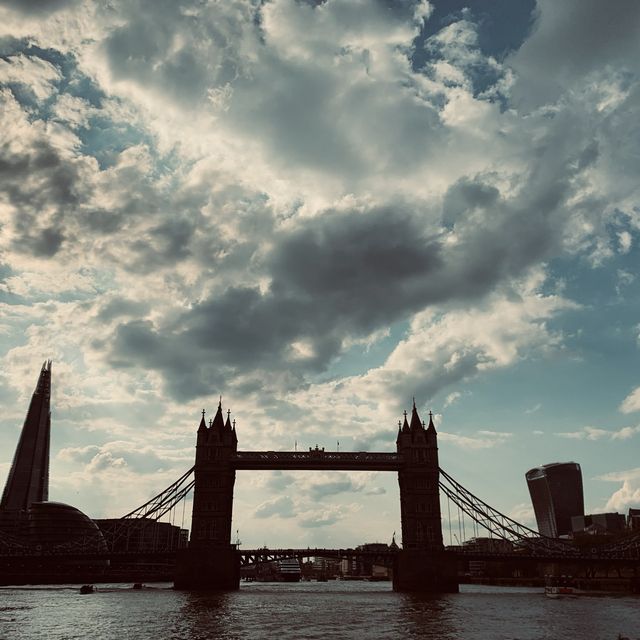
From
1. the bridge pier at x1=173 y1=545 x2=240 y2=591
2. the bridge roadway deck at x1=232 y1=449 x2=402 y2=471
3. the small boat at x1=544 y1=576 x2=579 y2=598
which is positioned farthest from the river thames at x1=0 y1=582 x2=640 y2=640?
the bridge roadway deck at x1=232 y1=449 x2=402 y2=471

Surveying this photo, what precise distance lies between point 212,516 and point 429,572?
36.2 meters

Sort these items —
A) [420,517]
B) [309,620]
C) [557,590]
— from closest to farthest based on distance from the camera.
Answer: [309,620]
[557,590]
[420,517]

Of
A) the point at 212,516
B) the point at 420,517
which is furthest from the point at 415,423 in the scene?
the point at 212,516

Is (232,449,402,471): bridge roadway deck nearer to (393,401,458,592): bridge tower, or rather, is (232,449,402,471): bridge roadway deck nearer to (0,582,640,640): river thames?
(393,401,458,592): bridge tower

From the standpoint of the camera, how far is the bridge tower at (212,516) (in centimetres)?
9975

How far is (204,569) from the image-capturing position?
327 feet

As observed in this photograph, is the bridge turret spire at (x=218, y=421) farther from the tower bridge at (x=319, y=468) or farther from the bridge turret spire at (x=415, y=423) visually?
the bridge turret spire at (x=415, y=423)

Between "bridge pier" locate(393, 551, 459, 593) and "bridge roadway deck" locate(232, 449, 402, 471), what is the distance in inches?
592

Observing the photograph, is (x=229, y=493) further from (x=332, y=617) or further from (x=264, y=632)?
(x=264, y=632)

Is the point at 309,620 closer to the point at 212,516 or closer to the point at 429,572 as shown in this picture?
the point at 429,572

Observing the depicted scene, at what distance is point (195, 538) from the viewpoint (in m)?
104

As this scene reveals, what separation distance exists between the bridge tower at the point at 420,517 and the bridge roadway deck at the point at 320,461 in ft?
10.7

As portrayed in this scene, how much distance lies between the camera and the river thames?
4928 centimetres

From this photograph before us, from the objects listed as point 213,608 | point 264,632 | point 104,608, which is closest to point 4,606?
point 104,608
